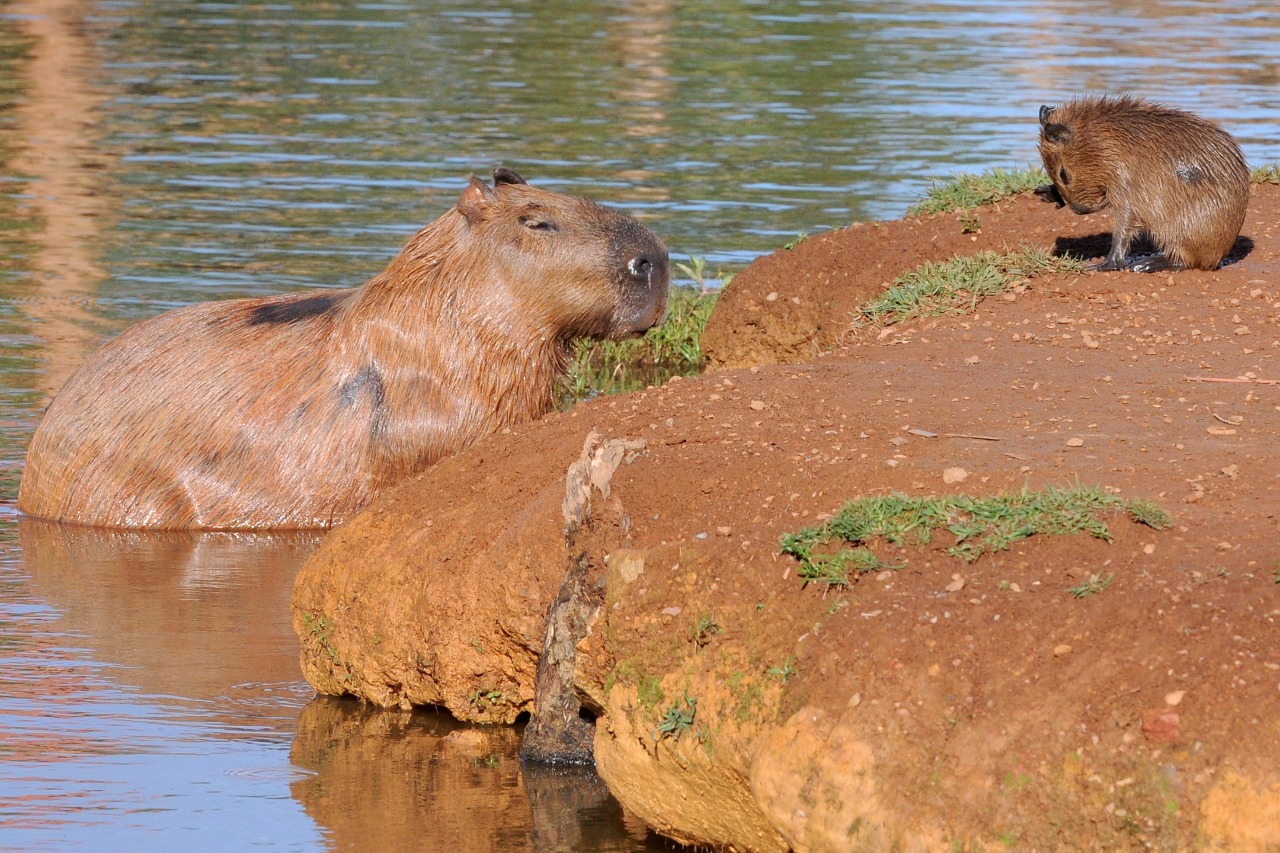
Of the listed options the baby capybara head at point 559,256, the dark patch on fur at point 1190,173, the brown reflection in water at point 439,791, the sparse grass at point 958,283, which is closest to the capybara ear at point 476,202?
the baby capybara head at point 559,256

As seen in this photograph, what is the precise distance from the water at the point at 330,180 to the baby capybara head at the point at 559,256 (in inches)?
53.4

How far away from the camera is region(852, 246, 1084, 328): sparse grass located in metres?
8.18

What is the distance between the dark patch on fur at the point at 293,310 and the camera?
8.14m

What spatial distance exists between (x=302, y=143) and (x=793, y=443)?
1311 centimetres

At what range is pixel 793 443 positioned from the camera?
5.77 metres

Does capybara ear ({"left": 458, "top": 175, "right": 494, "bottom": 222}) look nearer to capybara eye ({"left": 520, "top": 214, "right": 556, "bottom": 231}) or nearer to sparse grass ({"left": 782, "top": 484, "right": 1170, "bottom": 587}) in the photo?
capybara eye ({"left": 520, "top": 214, "right": 556, "bottom": 231})

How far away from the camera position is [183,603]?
282 inches

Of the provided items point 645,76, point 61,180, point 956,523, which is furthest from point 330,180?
point 956,523

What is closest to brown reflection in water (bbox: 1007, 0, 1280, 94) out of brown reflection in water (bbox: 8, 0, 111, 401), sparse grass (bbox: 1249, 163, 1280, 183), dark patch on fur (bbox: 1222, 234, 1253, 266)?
sparse grass (bbox: 1249, 163, 1280, 183)

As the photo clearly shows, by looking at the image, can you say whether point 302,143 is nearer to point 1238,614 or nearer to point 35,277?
point 35,277

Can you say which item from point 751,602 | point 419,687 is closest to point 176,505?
point 419,687

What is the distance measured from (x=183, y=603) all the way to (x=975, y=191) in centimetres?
484

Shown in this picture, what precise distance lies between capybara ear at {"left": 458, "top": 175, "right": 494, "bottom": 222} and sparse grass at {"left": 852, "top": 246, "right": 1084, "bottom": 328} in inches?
70.4

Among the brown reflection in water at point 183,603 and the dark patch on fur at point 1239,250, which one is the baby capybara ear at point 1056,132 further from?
the brown reflection in water at point 183,603
